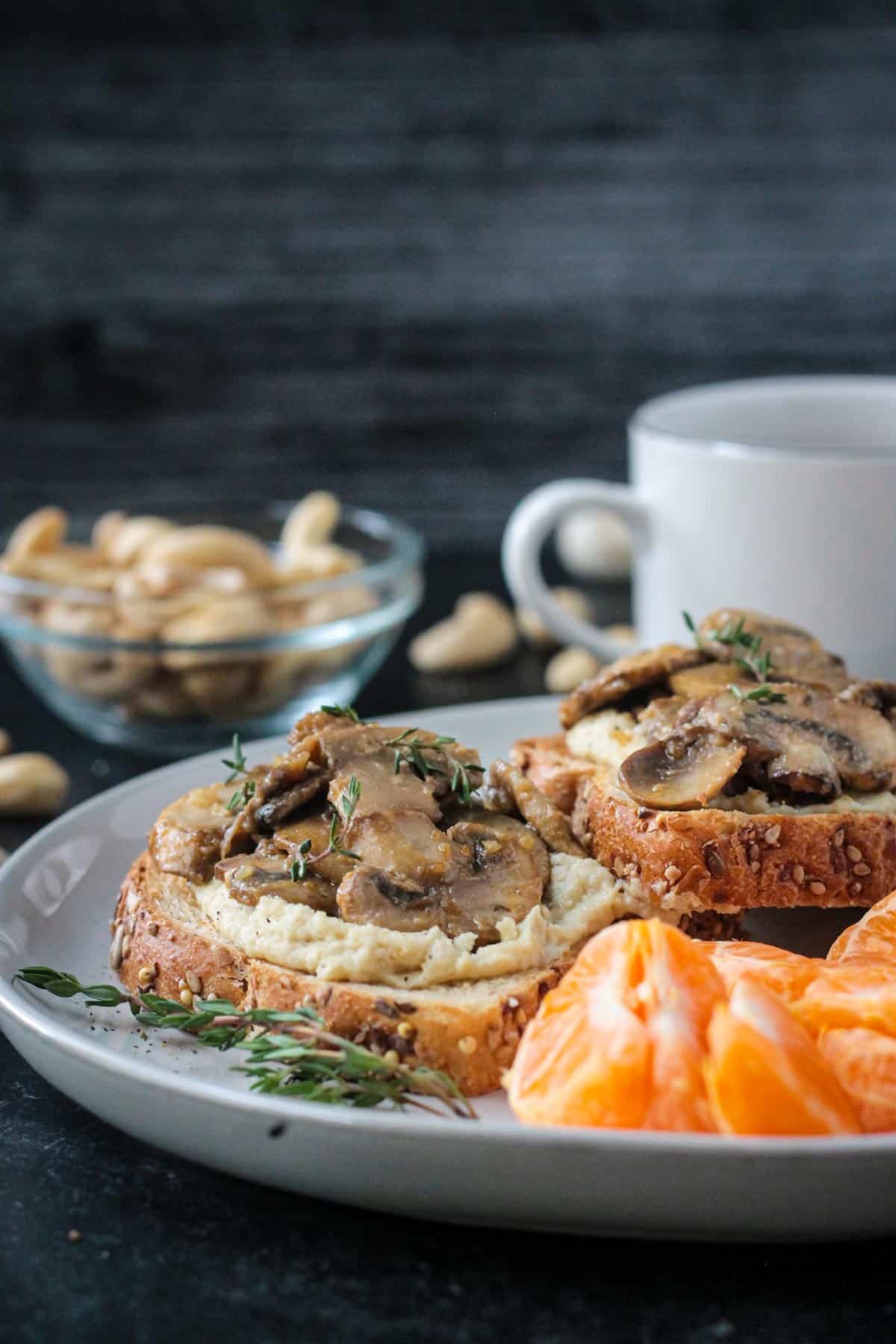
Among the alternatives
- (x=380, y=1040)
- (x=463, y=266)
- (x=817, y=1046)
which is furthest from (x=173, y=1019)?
(x=463, y=266)

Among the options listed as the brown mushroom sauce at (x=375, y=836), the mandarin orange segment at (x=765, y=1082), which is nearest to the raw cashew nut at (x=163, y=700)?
the brown mushroom sauce at (x=375, y=836)

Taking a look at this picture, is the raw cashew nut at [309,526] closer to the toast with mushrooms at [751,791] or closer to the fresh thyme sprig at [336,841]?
the toast with mushrooms at [751,791]

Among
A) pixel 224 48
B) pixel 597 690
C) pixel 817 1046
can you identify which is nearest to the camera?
pixel 817 1046

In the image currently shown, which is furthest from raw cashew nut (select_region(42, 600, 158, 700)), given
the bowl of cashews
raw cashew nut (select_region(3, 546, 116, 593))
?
raw cashew nut (select_region(3, 546, 116, 593))

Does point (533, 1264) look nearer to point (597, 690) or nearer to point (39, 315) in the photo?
point (597, 690)

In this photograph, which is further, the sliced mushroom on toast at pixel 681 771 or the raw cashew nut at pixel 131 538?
the raw cashew nut at pixel 131 538
